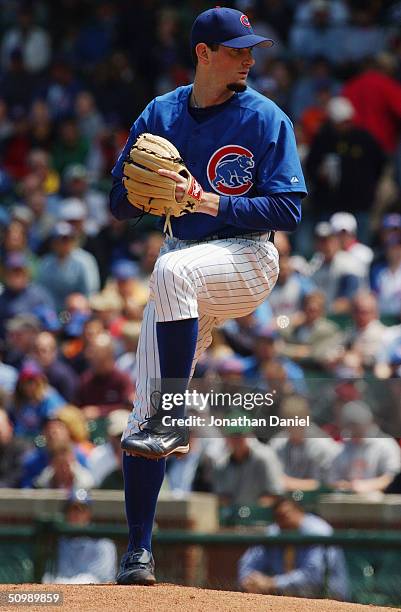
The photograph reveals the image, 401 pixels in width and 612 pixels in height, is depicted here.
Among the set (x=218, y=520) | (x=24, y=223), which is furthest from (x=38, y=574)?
(x=24, y=223)

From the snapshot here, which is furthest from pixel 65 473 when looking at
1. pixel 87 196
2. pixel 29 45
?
pixel 29 45

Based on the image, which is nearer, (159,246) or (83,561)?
(83,561)

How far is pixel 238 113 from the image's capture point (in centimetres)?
473

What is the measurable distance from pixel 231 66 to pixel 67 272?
5.84 m

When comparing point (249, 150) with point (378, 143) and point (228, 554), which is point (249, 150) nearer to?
point (228, 554)

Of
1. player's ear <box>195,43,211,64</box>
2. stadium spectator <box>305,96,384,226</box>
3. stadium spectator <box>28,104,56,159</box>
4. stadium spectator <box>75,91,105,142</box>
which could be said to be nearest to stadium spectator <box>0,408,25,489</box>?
stadium spectator <box>305,96,384,226</box>

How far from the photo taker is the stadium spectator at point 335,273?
9586 mm

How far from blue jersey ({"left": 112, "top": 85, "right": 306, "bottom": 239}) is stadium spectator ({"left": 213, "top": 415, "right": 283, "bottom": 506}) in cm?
287

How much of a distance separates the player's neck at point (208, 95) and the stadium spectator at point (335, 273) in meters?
4.85

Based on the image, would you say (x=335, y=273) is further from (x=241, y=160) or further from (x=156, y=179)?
(x=156, y=179)

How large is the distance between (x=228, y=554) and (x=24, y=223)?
5.11 metres

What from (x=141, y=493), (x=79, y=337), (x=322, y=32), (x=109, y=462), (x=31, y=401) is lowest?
(x=141, y=493)

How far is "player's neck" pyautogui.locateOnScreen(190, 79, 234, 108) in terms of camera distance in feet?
15.6

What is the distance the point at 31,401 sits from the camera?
28.3 ft
